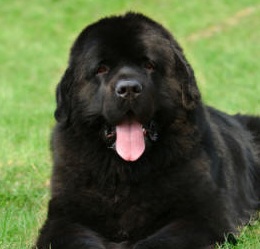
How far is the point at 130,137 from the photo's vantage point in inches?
172

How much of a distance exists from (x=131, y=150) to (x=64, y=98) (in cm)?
60

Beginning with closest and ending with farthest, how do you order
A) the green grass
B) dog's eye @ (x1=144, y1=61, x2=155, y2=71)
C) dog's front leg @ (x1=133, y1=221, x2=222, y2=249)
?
dog's front leg @ (x1=133, y1=221, x2=222, y2=249) < dog's eye @ (x1=144, y1=61, x2=155, y2=71) < the green grass

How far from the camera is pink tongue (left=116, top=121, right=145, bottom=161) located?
4.37 metres

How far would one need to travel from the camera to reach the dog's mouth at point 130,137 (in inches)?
172

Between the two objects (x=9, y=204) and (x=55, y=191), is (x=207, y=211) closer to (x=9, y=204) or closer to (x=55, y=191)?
(x=55, y=191)

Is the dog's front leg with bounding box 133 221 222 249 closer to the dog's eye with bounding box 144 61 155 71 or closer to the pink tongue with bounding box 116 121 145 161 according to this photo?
the pink tongue with bounding box 116 121 145 161

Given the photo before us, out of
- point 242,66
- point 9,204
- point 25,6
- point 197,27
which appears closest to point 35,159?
point 9,204

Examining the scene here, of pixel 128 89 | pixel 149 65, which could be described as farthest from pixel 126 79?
pixel 149 65

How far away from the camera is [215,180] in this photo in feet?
15.5

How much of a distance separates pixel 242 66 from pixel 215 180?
10471mm

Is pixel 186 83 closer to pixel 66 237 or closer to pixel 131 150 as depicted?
pixel 131 150

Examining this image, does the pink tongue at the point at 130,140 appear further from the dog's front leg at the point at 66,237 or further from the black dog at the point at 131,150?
the dog's front leg at the point at 66,237

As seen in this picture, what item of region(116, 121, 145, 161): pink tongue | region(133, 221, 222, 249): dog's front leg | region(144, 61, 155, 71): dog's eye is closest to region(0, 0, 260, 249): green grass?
region(133, 221, 222, 249): dog's front leg

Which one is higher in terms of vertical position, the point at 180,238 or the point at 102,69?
the point at 102,69
